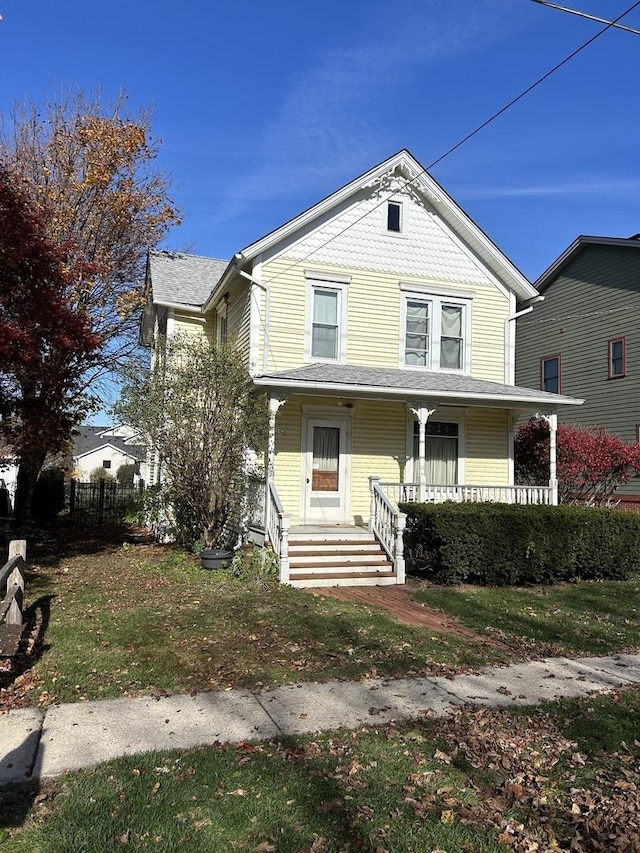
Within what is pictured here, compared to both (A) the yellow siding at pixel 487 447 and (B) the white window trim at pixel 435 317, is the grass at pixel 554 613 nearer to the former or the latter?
(A) the yellow siding at pixel 487 447

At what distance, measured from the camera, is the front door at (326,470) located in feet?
43.5

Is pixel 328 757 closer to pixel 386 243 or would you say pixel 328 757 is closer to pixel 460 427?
pixel 460 427

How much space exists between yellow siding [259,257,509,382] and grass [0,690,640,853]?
31.3 feet

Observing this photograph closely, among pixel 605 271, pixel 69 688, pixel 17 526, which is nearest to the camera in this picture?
pixel 69 688

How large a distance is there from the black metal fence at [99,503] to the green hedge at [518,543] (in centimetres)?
1216

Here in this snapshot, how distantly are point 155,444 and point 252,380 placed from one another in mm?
2135

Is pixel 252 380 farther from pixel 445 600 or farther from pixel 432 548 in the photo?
pixel 445 600

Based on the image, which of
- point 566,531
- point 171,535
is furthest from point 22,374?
point 566,531

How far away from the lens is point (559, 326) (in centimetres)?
2280

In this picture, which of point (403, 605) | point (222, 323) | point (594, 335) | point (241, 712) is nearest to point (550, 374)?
point (594, 335)

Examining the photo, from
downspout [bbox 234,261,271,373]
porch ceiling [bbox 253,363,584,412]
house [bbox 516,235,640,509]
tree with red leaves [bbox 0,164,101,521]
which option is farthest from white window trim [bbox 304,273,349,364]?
house [bbox 516,235,640,509]

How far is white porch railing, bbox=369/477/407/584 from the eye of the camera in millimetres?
10797

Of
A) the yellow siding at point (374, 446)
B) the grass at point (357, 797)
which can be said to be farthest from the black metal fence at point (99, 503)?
the grass at point (357, 797)

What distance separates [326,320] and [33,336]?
243 inches
